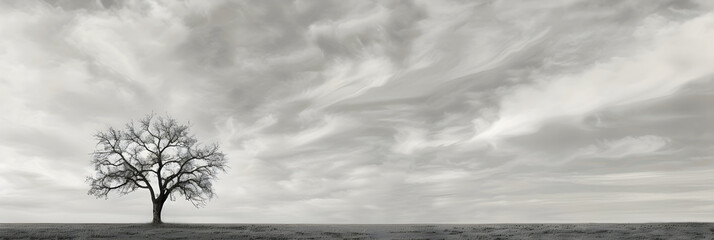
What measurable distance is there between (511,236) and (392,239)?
9.60m

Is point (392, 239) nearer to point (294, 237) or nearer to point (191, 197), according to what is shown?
point (294, 237)

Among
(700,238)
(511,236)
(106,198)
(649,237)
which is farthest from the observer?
(106,198)

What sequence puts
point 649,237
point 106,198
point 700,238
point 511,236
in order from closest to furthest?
point 700,238
point 649,237
point 511,236
point 106,198

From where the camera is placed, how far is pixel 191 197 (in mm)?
66812

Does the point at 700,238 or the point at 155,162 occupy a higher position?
the point at 155,162

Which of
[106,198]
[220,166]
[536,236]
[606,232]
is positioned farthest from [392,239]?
[106,198]

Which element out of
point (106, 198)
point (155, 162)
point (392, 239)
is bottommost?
point (392, 239)

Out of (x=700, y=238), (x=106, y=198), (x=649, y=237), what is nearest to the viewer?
(x=700, y=238)

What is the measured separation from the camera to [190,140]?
68.8 m

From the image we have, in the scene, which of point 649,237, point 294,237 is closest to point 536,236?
point 649,237

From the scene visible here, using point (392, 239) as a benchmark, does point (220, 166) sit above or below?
above

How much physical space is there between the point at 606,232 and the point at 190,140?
152 feet

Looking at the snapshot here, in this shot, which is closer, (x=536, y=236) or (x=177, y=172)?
(x=536, y=236)

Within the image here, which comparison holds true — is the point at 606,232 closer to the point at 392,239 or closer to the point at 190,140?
the point at 392,239
